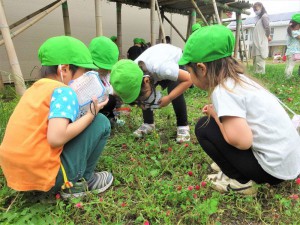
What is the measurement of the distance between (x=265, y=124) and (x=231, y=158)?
246 millimetres

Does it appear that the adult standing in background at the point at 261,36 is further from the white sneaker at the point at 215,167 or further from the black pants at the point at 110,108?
the white sneaker at the point at 215,167

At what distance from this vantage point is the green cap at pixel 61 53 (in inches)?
52.6

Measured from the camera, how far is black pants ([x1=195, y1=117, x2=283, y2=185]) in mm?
1345

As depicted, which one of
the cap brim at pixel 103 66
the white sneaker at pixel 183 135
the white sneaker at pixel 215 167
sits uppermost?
the cap brim at pixel 103 66

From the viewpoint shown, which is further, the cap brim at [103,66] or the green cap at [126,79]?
the cap brim at [103,66]

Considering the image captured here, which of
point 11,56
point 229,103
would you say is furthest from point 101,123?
point 11,56

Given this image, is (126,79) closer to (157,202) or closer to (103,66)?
(103,66)

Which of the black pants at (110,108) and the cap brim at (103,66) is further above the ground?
the cap brim at (103,66)

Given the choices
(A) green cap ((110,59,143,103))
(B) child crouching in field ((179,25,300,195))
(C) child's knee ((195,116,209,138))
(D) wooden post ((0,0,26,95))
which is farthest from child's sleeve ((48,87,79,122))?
(D) wooden post ((0,0,26,95))

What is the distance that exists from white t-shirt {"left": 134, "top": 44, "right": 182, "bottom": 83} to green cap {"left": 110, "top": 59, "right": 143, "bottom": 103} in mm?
256

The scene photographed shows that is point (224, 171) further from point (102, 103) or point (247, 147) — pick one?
point (102, 103)

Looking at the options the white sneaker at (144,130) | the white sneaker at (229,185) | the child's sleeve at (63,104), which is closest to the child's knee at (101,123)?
the child's sleeve at (63,104)

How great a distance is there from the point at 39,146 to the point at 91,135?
0.26 m

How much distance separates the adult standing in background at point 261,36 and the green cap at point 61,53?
17.0 feet
